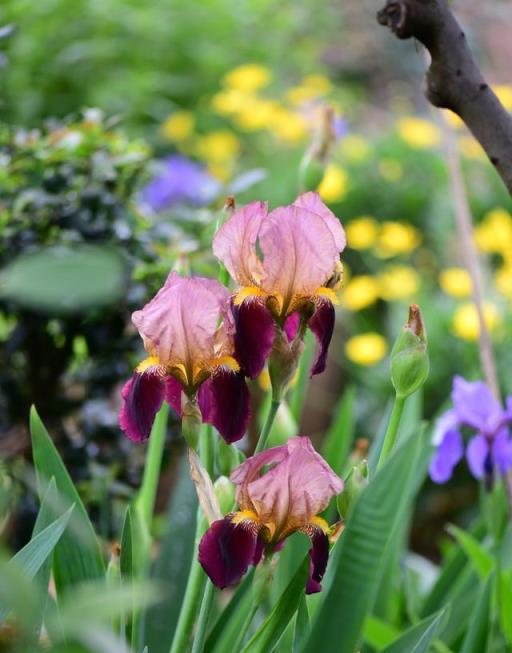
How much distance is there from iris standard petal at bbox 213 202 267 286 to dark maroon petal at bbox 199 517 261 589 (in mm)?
178

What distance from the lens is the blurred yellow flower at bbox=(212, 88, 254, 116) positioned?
10.9 feet

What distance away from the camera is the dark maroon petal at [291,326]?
2.46 ft

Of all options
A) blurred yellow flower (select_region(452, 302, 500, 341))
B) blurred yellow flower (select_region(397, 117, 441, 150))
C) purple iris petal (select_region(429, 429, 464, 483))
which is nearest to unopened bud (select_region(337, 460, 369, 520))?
purple iris petal (select_region(429, 429, 464, 483))

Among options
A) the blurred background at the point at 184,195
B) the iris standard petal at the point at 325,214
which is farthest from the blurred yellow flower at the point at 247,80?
the iris standard petal at the point at 325,214

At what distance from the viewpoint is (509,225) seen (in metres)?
3.08

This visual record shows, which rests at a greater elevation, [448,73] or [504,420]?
[448,73]

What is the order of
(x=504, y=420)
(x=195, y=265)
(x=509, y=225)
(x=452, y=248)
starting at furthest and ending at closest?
(x=452, y=248) → (x=509, y=225) → (x=195, y=265) → (x=504, y=420)

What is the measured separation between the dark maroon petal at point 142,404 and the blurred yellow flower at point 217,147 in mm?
2752

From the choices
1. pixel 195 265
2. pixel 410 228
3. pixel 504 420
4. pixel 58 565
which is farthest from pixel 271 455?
pixel 410 228

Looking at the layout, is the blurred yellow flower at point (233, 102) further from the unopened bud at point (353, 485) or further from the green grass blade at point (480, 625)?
the unopened bud at point (353, 485)

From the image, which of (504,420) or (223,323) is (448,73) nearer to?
(223,323)

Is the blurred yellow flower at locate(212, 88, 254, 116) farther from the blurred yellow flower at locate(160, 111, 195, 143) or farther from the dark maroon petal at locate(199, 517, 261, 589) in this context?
the dark maroon petal at locate(199, 517, 261, 589)

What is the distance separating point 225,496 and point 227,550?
0.40 ft

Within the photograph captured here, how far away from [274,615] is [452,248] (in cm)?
267
